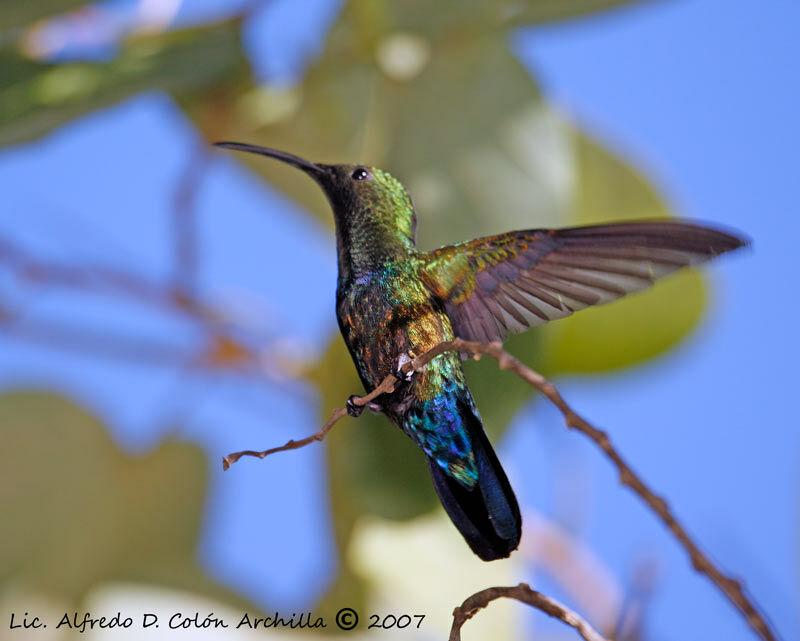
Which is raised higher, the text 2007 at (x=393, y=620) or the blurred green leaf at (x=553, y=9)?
the blurred green leaf at (x=553, y=9)

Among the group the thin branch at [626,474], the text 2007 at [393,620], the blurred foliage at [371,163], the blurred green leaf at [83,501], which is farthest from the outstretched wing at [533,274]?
the blurred green leaf at [83,501]

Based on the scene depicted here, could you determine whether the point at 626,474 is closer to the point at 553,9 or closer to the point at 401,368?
the point at 401,368

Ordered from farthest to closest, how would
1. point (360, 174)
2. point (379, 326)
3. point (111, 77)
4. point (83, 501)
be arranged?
point (83, 501), point (111, 77), point (360, 174), point (379, 326)

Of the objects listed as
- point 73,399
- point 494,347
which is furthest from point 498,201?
point 73,399

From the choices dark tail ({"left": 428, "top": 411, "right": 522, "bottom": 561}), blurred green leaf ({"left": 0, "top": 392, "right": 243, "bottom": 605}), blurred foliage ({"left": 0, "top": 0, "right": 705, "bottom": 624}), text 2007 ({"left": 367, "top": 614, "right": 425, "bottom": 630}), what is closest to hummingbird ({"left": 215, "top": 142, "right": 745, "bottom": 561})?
dark tail ({"left": 428, "top": 411, "right": 522, "bottom": 561})

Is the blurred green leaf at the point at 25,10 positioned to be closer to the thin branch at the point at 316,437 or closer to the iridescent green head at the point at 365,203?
the iridescent green head at the point at 365,203

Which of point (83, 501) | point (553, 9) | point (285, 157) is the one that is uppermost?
point (553, 9)

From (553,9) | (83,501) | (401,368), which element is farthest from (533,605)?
(83,501)
